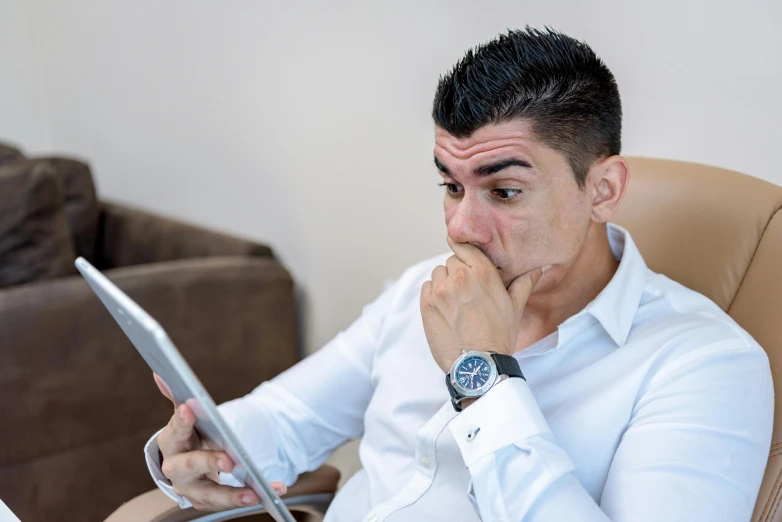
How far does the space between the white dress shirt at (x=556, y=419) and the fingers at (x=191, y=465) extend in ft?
0.29

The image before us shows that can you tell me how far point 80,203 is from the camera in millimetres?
2625

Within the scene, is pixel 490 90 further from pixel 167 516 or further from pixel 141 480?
pixel 141 480

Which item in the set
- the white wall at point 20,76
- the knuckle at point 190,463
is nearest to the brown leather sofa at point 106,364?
the knuckle at point 190,463

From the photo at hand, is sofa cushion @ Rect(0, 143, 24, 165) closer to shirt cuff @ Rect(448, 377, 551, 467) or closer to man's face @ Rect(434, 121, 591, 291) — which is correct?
man's face @ Rect(434, 121, 591, 291)

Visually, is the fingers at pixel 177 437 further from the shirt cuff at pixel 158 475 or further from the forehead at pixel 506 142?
the forehead at pixel 506 142

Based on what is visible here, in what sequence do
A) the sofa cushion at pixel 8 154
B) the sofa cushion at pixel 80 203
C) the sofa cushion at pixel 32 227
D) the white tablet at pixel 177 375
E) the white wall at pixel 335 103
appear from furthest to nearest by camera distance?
the sofa cushion at pixel 8 154, the sofa cushion at pixel 80 203, the sofa cushion at pixel 32 227, the white wall at pixel 335 103, the white tablet at pixel 177 375

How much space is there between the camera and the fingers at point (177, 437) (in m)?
1.08

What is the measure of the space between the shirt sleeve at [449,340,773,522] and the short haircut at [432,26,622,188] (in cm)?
32

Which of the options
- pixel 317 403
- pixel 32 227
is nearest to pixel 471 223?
pixel 317 403

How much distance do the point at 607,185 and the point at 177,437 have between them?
0.70m

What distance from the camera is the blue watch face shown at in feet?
3.30

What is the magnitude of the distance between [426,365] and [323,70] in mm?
1060

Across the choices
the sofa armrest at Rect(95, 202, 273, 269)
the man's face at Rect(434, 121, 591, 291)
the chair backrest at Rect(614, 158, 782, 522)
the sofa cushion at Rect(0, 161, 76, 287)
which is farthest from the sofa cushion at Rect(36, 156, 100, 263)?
the chair backrest at Rect(614, 158, 782, 522)

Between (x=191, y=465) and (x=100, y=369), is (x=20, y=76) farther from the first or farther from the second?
(x=191, y=465)
